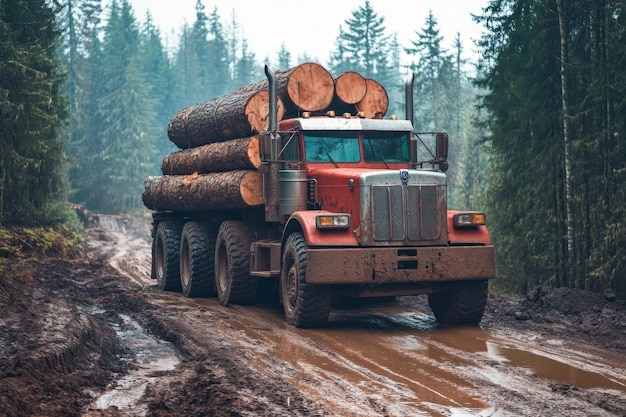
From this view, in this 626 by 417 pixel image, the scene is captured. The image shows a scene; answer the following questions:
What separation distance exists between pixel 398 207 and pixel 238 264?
382 centimetres

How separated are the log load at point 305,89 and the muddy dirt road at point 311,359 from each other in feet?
11.3

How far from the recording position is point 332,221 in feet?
34.3

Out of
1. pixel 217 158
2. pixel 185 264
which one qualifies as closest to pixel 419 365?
pixel 217 158

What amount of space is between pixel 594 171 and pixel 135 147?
152ft

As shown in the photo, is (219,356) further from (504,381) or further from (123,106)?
(123,106)

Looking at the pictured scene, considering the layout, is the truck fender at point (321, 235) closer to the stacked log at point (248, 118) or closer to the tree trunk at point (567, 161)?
the stacked log at point (248, 118)

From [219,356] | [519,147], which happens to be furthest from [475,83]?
[219,356]

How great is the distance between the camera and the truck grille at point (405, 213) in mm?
10500

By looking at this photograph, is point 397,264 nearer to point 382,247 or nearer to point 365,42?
point 382,247

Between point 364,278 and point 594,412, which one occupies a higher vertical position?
point 364,278

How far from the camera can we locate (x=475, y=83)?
72.9ft

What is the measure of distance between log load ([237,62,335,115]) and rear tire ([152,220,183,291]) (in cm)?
484

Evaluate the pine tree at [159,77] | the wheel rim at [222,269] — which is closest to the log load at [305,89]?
the wheel rim at [222,269]

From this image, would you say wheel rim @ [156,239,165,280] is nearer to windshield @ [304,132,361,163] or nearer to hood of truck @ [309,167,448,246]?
windshield @ [304,132,361,163]
